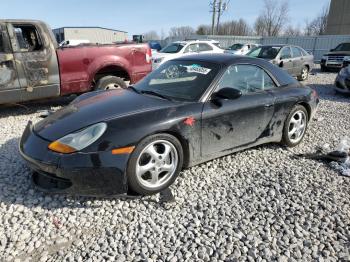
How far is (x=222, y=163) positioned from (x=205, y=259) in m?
1.75

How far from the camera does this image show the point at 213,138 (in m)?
3.51

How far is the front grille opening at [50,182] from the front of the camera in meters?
2.78

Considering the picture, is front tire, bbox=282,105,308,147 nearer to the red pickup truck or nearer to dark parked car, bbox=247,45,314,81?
the red pickup truck

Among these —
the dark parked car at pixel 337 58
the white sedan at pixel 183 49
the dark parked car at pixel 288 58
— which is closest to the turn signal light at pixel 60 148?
the white sedan at pixel 183 49

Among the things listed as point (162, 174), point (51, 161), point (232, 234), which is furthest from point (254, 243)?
point (51, 161)

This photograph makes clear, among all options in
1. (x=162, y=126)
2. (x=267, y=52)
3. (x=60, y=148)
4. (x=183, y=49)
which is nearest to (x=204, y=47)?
(x=183, y=49)

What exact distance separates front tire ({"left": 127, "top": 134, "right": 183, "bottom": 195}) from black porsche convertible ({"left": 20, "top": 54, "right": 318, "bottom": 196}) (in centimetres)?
1

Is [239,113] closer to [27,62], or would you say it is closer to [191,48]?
[27,62]

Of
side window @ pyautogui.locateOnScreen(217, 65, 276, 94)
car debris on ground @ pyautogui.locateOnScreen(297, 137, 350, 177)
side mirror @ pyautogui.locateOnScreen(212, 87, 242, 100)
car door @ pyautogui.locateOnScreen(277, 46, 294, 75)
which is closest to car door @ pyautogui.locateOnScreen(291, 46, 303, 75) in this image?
car door @ pyautogui.locateOnScreen(277, 46, 294, 75)

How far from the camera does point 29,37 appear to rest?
591 centimetres

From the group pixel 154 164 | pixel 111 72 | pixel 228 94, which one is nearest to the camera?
pixel 154 164

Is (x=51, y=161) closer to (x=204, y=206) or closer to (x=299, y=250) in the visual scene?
(x=204, y=206)

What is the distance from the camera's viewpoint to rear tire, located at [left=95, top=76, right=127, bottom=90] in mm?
6465

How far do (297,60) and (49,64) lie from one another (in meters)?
9.22
